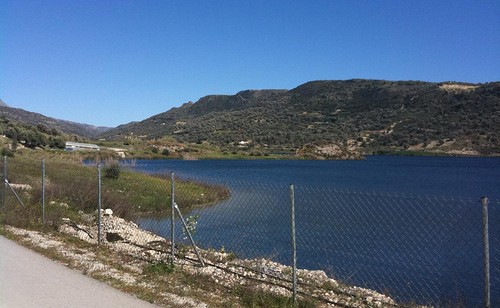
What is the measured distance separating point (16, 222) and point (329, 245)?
9.74m

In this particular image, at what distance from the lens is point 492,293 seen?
1194cm

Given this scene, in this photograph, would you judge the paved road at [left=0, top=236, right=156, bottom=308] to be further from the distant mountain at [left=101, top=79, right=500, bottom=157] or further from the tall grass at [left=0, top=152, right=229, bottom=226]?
the distant mountain at [left=101, top=79, right=500, bottom=157]

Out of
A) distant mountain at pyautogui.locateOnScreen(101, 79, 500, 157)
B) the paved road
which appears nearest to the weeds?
the paved road

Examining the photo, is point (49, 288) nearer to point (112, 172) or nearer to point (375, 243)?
point (375, 243)

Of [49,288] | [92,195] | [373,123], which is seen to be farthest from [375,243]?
[373,123]

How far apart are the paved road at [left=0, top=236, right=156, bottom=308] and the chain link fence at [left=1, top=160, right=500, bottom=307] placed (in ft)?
7.28

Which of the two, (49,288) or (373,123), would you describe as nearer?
(49,288)

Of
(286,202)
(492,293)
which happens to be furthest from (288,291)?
(286,202)

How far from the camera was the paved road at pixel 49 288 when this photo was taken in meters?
6.62

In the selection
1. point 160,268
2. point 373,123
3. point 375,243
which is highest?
point 373,123

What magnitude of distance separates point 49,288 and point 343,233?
12763 millimetres

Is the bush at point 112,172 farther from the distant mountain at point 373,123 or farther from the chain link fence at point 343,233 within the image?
the distant mountain at point 373,123

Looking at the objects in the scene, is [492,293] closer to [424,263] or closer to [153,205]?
[424,263]

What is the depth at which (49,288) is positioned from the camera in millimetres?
7344
